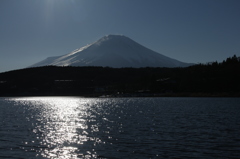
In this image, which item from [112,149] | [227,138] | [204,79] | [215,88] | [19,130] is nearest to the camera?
[112,149]

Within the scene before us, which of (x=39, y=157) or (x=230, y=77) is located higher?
(x=230, y=77)

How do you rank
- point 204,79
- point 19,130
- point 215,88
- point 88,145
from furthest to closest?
point 204,79
point 215,88
point 19,130
point 88,145

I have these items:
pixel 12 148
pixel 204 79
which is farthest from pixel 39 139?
pixel 204 79

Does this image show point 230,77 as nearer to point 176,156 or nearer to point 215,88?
point 215,88

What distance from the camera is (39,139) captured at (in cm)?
3609

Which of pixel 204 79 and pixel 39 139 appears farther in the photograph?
pixel 204 79

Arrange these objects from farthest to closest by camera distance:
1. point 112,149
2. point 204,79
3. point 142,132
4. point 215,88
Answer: point 204,79, point 215,88, point 142,132, point 112,149

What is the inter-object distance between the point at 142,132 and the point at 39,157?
1687 centimetres

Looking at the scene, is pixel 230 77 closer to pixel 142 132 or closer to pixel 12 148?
pixel 142 132

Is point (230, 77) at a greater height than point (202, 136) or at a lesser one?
greater

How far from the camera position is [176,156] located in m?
26.3

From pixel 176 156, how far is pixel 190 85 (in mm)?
174335

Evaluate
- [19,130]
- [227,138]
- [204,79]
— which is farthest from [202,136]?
[204,79]

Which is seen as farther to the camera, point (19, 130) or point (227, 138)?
point (19, 130)
